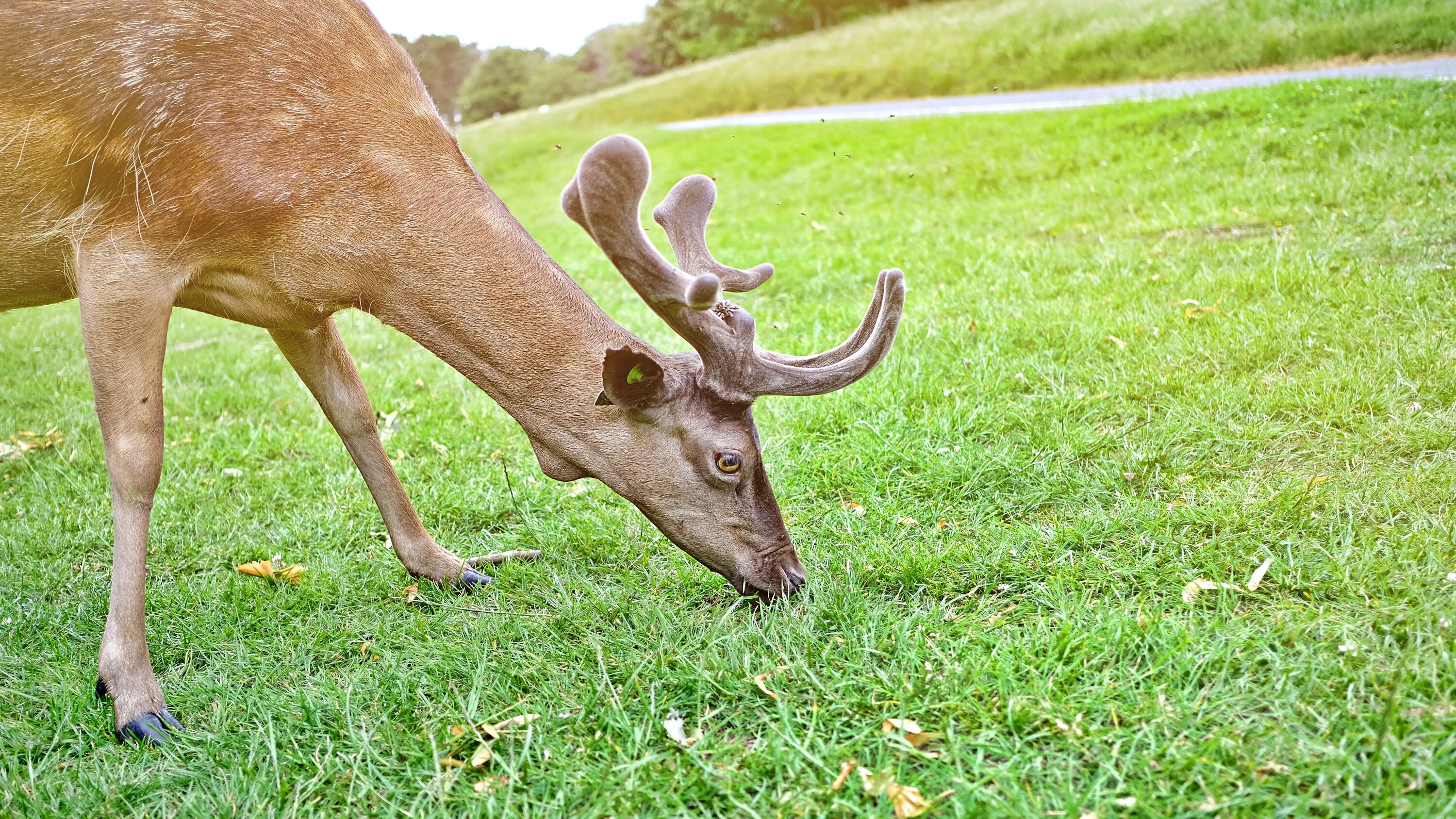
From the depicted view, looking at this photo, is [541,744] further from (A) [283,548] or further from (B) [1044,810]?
(A) [283,548]

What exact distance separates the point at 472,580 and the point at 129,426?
1470 millimetres

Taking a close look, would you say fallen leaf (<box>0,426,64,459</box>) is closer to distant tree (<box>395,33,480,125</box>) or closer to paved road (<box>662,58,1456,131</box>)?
paved road (<box>662,58,1456,131</box>)

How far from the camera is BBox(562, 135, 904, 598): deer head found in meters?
3.44

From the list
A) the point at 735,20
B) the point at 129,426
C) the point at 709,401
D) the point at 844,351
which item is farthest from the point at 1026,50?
the point at 735,20

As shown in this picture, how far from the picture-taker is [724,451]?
3682 mm

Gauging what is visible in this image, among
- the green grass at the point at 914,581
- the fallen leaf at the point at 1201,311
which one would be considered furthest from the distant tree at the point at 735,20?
the green grass at the point at 914,581

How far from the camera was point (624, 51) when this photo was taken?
68625 millimetres

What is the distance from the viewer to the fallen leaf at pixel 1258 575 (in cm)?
347

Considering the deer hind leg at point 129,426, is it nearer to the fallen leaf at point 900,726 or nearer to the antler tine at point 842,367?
the antler tine at point 842,367

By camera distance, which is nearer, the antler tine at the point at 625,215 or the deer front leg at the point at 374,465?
the antler tine at the point at 625,215

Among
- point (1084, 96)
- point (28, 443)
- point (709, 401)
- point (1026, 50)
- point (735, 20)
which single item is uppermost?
point (735, 20)

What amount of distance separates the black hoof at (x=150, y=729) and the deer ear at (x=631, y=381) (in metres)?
1.81

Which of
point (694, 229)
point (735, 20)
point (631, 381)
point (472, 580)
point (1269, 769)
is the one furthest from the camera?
point (735, 20)

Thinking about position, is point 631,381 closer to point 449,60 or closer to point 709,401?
point 709,401
